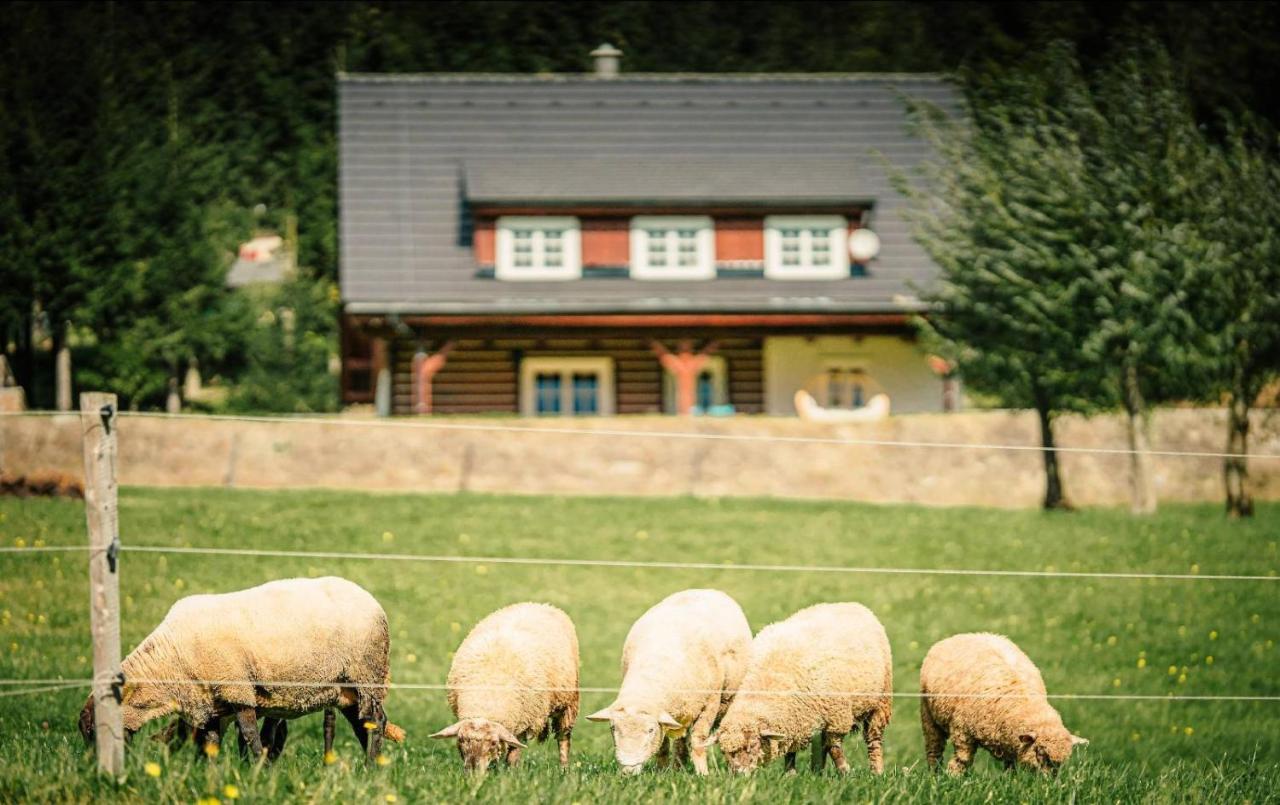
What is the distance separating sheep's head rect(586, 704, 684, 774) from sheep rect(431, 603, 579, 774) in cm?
44

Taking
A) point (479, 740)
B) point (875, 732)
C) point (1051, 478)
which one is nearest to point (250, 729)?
point (479, 740)

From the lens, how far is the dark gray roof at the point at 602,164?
33.2 m

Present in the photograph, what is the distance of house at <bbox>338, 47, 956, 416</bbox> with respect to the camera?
32562 mm

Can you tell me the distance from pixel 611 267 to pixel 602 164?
2726mm

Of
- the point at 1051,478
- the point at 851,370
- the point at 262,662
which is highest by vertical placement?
the point at 851,370

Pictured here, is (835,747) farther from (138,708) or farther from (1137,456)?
(1137,456)

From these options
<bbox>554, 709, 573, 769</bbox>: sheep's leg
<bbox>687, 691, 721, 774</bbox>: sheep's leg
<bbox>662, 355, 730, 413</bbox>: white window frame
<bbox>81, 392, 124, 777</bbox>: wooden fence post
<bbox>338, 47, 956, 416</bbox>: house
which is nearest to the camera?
<bbox>81, 392, 124, 777</bbox>: wooden fence post

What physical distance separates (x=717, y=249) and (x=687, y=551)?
14942 millimetres

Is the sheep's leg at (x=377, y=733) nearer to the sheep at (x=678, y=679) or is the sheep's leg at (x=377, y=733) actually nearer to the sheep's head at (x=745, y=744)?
the sheep at (x=678, y=679)

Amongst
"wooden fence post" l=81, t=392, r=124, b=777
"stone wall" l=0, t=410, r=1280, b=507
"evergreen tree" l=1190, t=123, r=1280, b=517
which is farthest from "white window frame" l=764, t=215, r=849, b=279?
"wooden fence post" l=81, t=392, r=124, b=777

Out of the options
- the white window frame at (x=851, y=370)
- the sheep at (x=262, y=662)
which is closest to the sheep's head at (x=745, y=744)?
the sheep at (x=262, y=662)

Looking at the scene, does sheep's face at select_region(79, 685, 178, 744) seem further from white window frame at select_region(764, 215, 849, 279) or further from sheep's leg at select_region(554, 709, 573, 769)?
white window frame at select_region(764, 215, 849, 279)

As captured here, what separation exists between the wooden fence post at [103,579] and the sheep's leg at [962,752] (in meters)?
4.93

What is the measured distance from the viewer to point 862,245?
34000 mm
